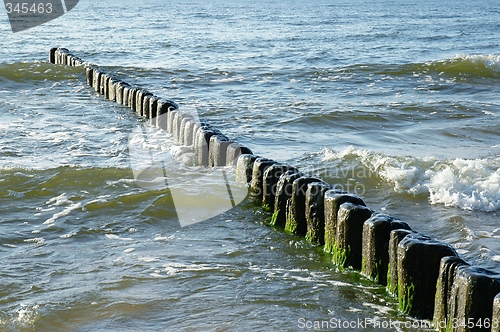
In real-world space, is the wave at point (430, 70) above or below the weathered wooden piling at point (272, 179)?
above

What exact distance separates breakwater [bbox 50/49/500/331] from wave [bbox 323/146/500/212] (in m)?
2.08

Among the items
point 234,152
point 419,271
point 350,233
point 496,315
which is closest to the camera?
point 496,315

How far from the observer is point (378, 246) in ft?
19.5

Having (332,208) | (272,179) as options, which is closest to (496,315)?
(332,208)

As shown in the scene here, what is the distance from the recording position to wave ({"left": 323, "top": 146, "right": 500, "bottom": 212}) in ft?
27.5

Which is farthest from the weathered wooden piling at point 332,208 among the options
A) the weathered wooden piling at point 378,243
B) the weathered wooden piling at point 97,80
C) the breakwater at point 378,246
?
the weathered wooden piling at point 97,80

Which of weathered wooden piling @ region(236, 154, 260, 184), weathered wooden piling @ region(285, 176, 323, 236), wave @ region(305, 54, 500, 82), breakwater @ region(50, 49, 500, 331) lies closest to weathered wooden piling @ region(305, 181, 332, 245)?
breakwater @ region(50, 49, 500, 331)

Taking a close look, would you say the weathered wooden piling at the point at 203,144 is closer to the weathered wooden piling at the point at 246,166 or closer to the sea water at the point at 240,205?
the sea water at the point at 240,205

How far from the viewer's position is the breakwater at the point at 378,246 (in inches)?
185

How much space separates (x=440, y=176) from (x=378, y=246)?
336cm

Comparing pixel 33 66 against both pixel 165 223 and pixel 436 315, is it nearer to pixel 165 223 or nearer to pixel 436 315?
pixel 165 223

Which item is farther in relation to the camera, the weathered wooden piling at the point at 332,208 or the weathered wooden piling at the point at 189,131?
the weathered wooden piling at the point at 189,131

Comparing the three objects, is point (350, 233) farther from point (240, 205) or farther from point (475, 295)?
point (240, 205)

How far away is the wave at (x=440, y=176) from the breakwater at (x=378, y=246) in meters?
2.08
